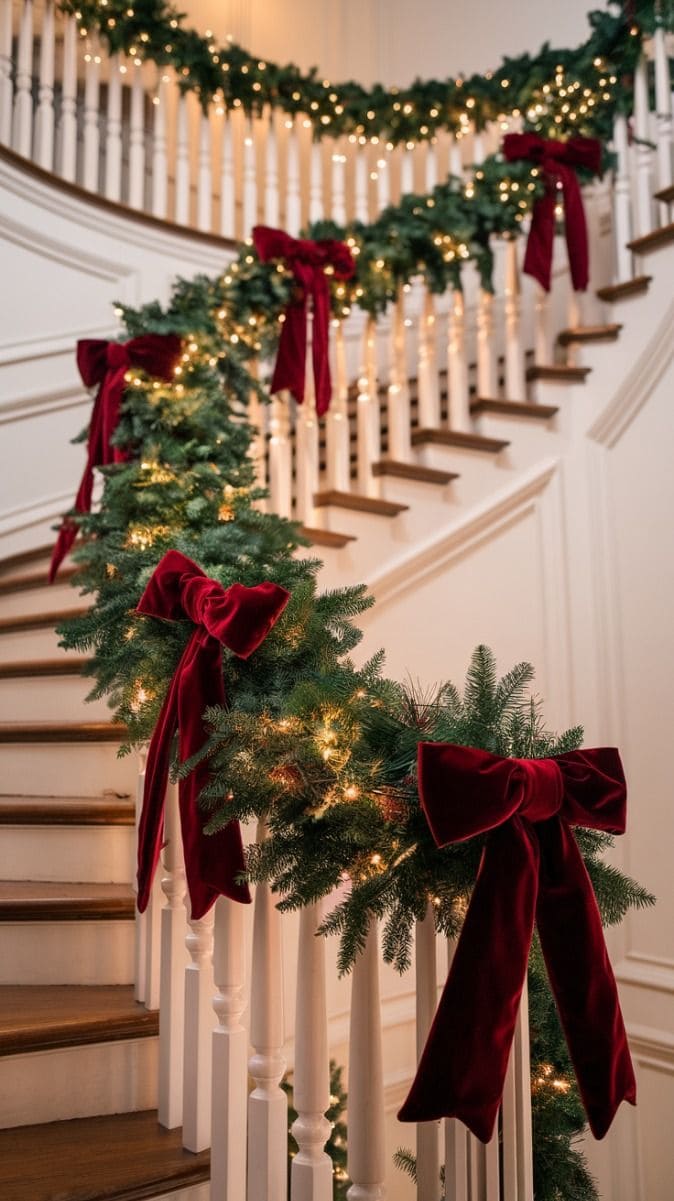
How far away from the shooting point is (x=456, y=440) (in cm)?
362

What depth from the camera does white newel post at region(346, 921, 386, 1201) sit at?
44.7 inches

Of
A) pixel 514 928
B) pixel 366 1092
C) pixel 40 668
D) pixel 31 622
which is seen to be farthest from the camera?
pixel 31 622

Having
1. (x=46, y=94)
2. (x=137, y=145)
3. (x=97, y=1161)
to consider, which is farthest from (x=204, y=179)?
(x=97, y=1161)

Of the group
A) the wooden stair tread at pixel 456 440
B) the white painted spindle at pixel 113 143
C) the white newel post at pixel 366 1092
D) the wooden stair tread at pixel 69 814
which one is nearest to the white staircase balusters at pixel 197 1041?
the white newel post at pixel 366 1092

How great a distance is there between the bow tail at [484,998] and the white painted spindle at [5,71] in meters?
4.19

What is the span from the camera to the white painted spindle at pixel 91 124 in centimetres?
443

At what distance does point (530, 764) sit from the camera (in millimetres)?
1019

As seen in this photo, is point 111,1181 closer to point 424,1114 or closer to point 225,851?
point 225,851

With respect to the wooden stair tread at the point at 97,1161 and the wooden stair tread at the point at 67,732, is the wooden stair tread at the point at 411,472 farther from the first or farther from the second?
the wooden stair tread at the point at 97,1161

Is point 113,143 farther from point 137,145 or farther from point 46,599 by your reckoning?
point 46,599

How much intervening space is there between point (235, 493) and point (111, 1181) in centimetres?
142

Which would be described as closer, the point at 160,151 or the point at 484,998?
the point at 484,998

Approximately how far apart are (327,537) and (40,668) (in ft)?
3.51

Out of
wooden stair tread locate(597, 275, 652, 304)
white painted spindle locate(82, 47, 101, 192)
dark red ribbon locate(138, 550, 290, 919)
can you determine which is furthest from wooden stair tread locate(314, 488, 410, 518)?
white painted spindle locate(82, 47, 101, 192)
